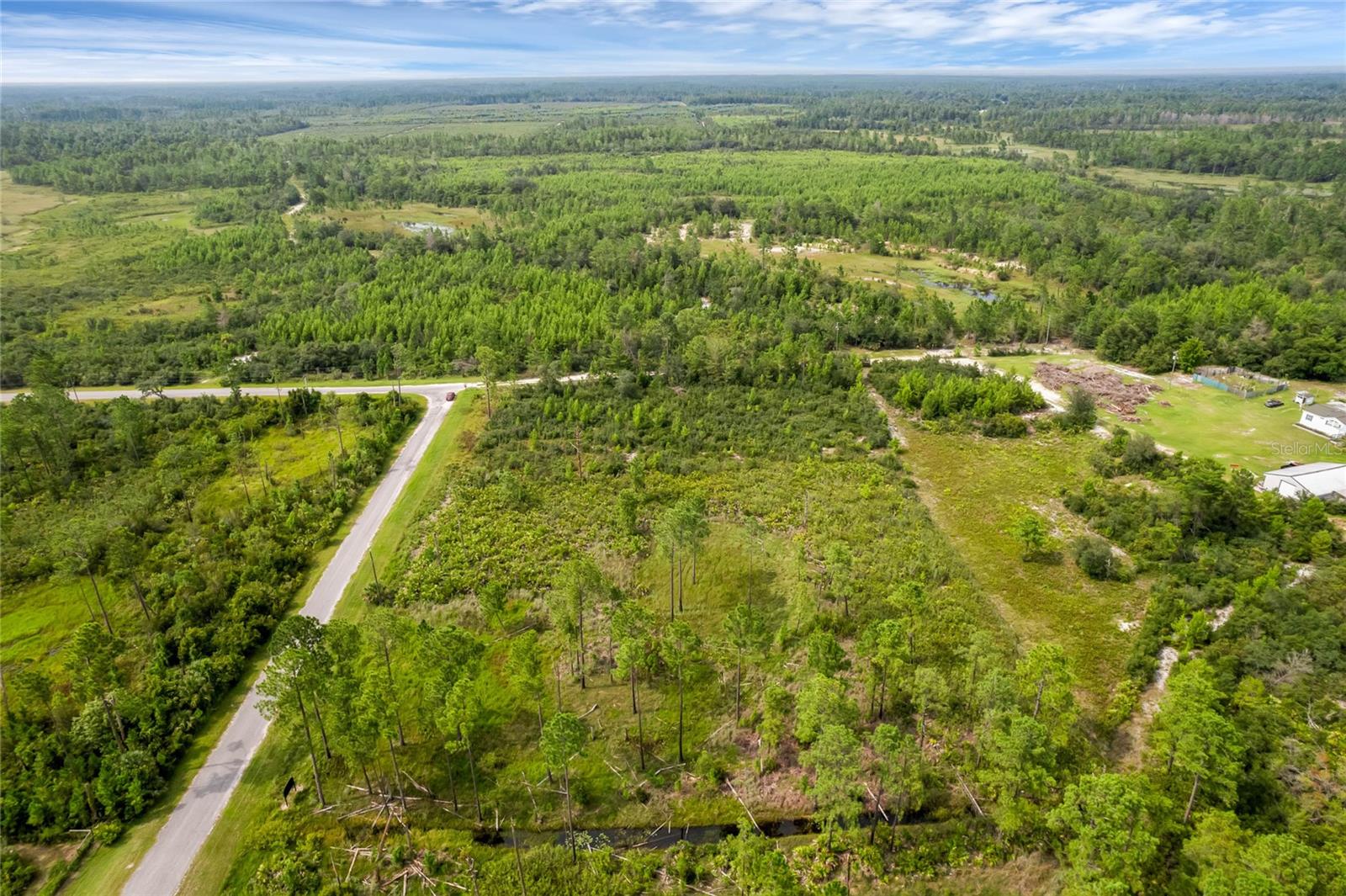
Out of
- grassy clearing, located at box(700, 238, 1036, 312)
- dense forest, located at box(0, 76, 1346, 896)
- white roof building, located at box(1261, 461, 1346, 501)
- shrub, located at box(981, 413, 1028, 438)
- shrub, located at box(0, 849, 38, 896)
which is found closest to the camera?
shrub, located at box(0, 849, 38, 896)

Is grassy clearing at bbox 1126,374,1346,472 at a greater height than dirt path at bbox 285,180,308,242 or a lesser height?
lesser

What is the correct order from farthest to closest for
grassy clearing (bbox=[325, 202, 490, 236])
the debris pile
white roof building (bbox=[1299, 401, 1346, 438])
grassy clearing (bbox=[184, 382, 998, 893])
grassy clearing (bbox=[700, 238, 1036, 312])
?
grassy clearing (bbox=[325, 202, 490, 236]) → grassy clearing (bbox=[700, 238, 1036, 312]) → the debris pile → white roof building (bbox=[1299, 401, 1346, 438]) → grassy clearing (bbox=[184, 382, 998, 893])

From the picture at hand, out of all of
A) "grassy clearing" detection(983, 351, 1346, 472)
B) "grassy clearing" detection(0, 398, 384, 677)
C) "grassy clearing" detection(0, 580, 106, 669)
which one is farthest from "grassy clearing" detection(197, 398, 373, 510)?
"grassy clearing" detection(983, 351, 1346, 472)

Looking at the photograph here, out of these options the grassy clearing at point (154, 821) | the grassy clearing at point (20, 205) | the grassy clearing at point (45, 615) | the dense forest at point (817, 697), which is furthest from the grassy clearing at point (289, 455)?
the grassy clearing at point (20, 205)

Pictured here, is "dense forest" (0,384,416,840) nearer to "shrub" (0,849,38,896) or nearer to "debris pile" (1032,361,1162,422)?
"shrub" (0,849,38,896)

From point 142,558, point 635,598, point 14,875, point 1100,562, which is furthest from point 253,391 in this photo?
Answer: point 1100,562

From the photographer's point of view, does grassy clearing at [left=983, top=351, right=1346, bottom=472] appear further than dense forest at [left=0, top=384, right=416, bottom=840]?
Yes

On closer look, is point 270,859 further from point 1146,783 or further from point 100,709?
point 1146,783

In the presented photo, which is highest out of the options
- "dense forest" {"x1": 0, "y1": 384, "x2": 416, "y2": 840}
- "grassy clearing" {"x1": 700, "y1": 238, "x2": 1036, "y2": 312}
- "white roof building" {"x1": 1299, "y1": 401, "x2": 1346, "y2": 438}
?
"grassy clearing" {"x1": 700, "y1": 238, "x2": 1036, "y2": 312}
